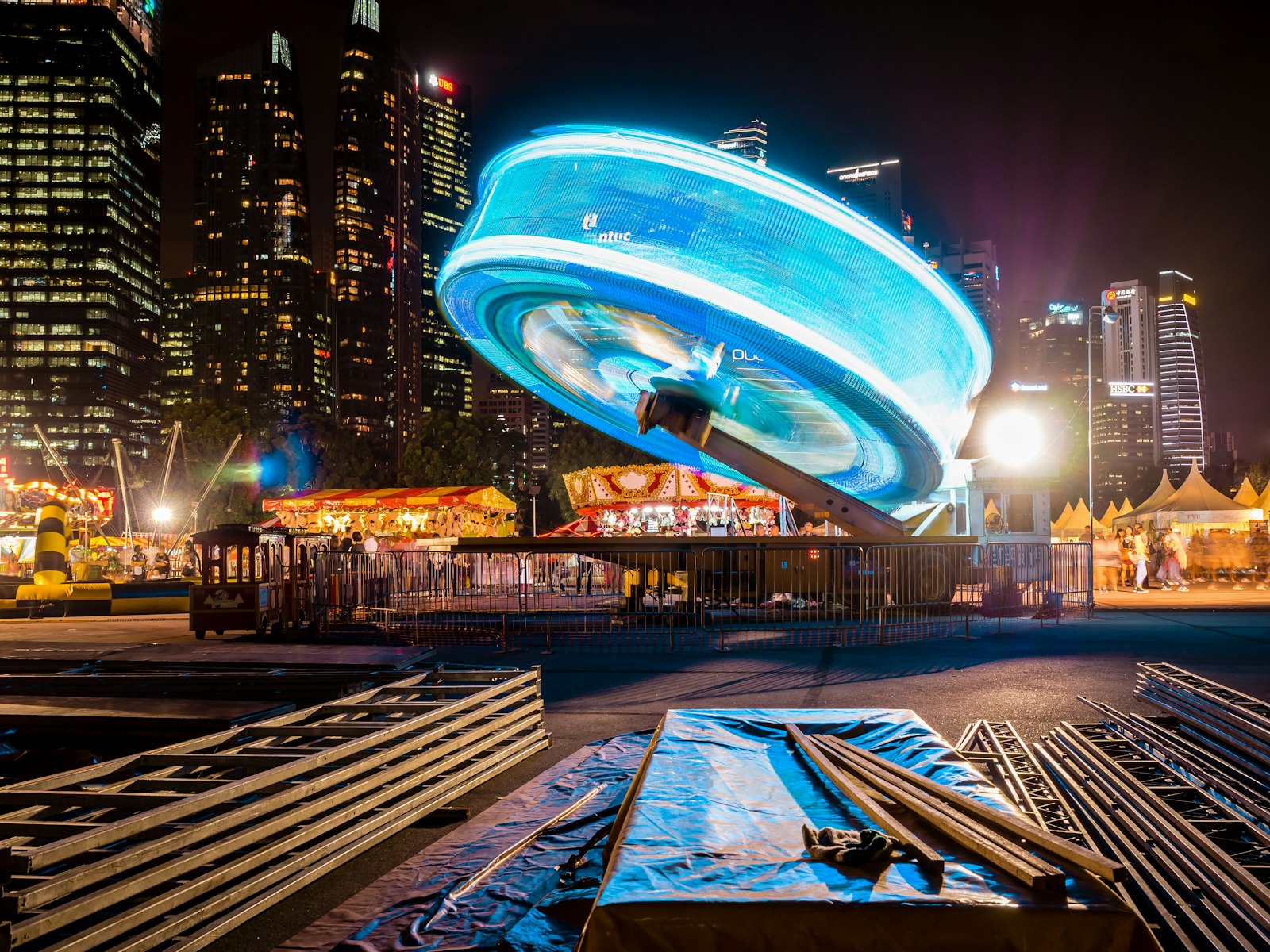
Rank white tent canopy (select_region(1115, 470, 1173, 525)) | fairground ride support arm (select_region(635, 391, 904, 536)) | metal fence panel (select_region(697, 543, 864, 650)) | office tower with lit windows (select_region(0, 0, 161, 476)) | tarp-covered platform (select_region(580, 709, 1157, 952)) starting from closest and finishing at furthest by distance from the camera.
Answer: tarp-covered platform (select_region(580, 709, 1157, 952)) → fairground ride support arm (select_region(635, 391, 904, 536)) → metal fence panel (select_region(697, 543, 864, 650)) → white tent canopy (select_region(1115, 470, 1173, 525)) → office tower with lit windows (select_region(0, 0, 161, 476))

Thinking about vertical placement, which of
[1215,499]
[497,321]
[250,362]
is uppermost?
[250,362]

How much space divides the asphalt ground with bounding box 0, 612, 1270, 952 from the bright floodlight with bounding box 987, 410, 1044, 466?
28.5 ft

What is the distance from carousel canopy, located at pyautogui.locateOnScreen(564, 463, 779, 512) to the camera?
42.7 metres

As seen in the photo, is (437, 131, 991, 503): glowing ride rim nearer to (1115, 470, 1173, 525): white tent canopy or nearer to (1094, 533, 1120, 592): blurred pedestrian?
(1094, 533, 1120, 592): blurred pedestrian

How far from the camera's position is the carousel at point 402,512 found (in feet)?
150

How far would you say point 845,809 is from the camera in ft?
14.8

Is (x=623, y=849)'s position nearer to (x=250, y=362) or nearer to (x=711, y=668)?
(x=711, y=668)

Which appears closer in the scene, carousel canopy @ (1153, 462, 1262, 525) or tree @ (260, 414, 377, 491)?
carousel canopy @ (1153, 462, 1262, 525)

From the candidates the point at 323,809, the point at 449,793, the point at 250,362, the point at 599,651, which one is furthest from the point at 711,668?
the point at 250,362

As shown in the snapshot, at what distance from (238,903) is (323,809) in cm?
100

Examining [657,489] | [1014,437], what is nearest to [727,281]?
[1014,437]

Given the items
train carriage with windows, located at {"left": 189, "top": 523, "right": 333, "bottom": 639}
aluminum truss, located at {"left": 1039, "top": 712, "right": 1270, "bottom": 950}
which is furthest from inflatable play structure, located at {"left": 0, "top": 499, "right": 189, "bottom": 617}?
aluminum truss, located at {"left": 1039, "top": 712, "right": 1270, "bottom": 950}

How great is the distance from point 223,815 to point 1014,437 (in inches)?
1146

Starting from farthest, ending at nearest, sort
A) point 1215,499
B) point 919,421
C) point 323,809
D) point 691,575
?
point 1215,499 → point 691,575 → point 919,421 → point 323,809
